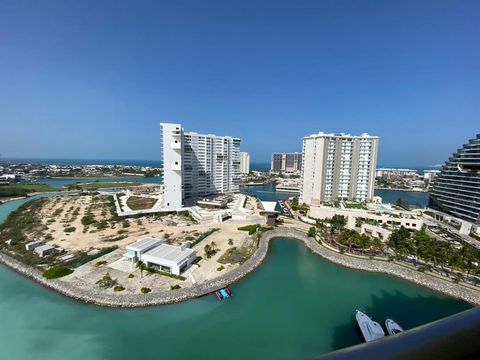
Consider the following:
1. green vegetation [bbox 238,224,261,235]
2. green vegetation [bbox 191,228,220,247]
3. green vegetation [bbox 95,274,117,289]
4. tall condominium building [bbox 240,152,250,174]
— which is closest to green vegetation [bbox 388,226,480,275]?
green vegetation [bbox 238,224,261,235]

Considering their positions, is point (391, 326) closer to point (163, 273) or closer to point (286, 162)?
point (163, 273)

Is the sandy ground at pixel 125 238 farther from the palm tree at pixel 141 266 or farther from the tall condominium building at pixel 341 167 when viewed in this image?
the tall condominium building at pixel 341 167

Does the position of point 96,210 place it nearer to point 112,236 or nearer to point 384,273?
point 112,236

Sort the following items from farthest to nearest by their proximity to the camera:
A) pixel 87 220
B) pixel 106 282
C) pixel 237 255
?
pixel 87 220 → pixel 237 255 → pixel 106 282

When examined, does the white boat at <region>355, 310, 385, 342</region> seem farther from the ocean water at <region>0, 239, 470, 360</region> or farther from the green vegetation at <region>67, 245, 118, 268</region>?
the green vegetation at <region>67, 245, 118, 268</region>

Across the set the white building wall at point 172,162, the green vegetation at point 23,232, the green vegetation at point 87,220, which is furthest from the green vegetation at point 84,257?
the white building wall at point 172,162

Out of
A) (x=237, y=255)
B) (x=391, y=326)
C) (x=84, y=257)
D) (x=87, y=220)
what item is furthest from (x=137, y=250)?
(x=391, y=326)

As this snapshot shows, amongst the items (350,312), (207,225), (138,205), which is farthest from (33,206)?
(350,312)
